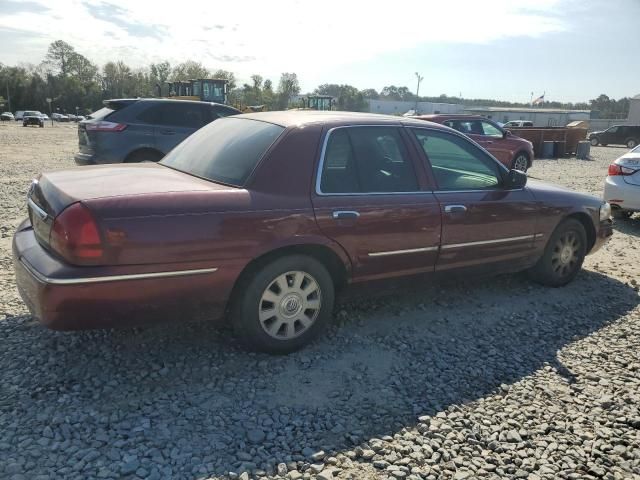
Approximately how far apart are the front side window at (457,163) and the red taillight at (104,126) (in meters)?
5.94

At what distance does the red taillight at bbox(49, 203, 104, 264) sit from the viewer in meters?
2.72

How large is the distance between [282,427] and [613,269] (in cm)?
488

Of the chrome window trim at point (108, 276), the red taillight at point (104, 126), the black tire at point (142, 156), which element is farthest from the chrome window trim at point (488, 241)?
the red taillight at point (104, 126)

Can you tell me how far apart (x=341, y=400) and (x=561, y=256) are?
3.16 metres

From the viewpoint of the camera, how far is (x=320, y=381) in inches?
126

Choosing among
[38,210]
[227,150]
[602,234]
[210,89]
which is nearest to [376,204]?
[227,150]

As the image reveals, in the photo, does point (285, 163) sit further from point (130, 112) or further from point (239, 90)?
point (239, 90)

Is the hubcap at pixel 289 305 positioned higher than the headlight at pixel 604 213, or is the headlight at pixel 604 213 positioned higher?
the headlight at pixel 604 213

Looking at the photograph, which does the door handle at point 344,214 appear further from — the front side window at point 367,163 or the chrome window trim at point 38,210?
the chrome window trim at point 38,210

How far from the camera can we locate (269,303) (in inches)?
131

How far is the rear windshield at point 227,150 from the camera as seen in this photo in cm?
342

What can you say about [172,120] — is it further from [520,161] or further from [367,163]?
[520,161]

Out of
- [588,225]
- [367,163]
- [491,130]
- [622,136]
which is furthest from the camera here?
[622,136]

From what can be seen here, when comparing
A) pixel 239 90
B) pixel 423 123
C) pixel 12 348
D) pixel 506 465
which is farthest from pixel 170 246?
pixel 239 90
